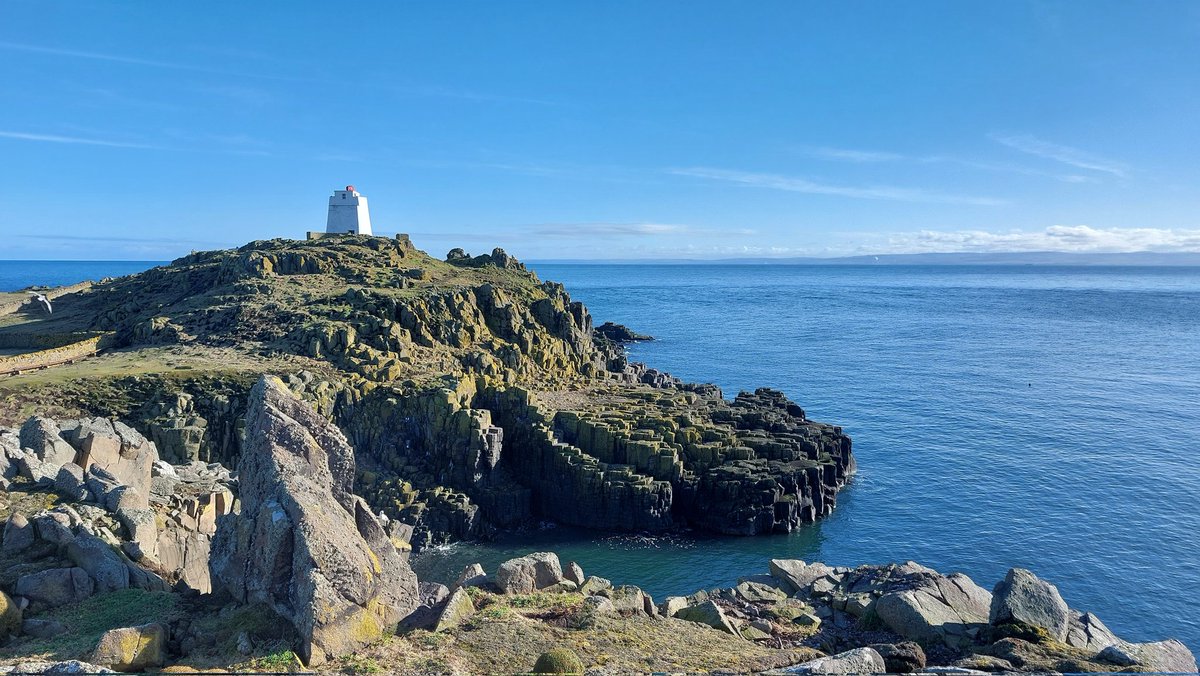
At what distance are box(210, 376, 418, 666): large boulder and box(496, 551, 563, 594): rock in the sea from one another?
374 centimetres

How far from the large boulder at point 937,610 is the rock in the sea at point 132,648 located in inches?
744

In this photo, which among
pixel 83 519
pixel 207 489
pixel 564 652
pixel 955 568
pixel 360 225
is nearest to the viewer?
pixel 564 652

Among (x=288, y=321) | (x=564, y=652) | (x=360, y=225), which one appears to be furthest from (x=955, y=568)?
(x=360, y=225)

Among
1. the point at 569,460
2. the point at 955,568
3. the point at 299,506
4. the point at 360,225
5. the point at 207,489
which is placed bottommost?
the point at 955,568

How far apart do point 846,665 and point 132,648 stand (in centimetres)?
1448

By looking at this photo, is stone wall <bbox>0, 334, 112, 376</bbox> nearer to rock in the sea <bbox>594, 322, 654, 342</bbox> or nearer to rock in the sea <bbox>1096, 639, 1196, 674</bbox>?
rock in the sea <bbox>1096, 639, 1196, 674</bbox>

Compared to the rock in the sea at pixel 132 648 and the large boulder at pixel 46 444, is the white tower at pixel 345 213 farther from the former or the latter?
the rock in the sea at pixel 132 648

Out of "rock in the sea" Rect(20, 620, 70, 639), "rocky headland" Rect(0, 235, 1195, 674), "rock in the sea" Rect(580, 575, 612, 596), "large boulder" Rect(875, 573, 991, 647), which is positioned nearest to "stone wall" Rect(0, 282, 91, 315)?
"rocky headland" Rect(0, 235, 1195, 674)

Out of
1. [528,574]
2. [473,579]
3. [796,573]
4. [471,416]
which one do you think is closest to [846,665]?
[528,574]

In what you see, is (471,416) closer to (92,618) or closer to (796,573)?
(796,573)

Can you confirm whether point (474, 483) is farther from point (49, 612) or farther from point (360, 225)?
point (360, 225)

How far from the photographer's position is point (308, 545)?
49.7 feet

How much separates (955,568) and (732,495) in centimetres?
1209

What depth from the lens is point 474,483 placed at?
145 feet
